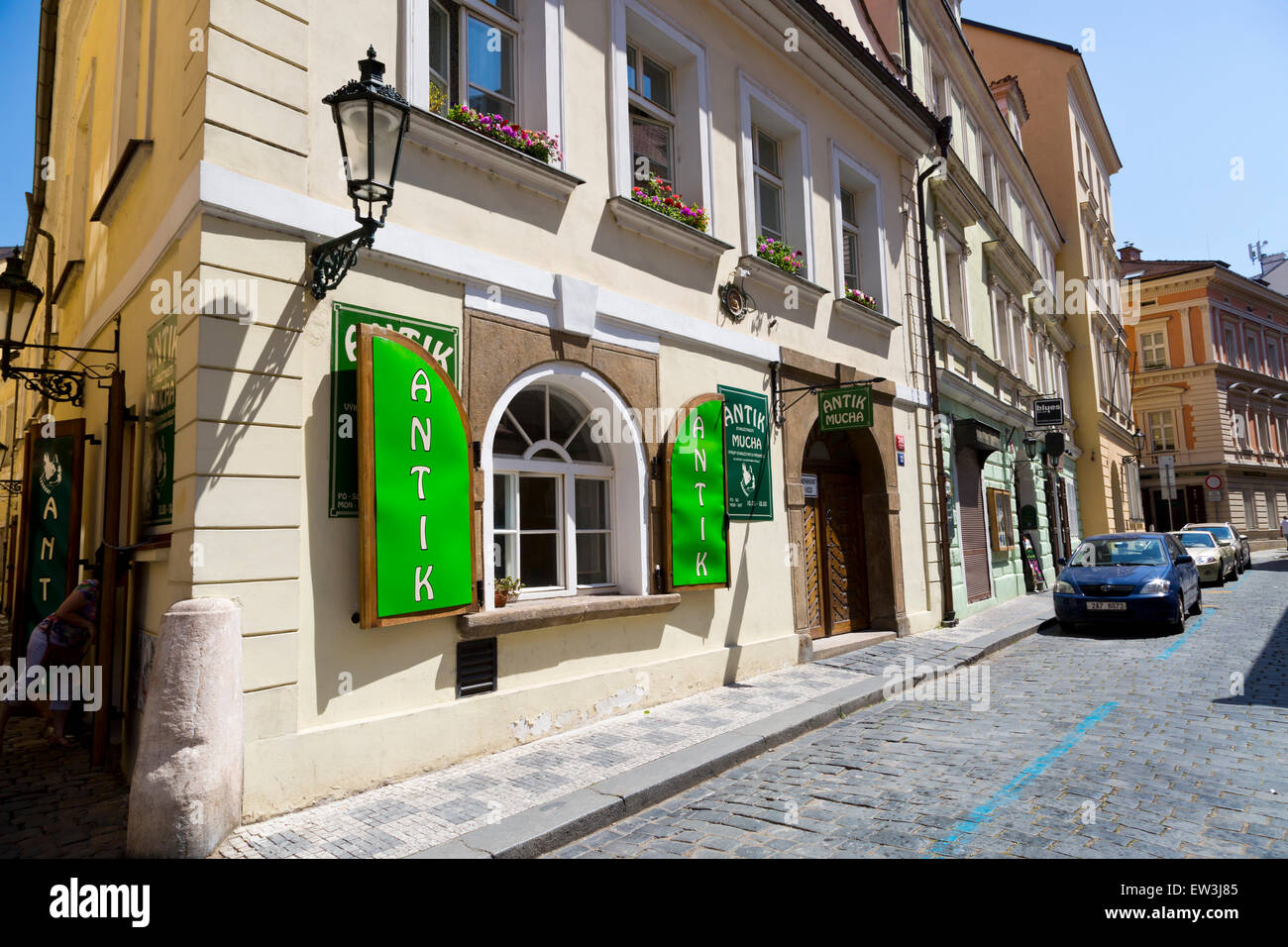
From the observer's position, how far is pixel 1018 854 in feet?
12.6

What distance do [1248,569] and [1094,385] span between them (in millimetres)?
7154

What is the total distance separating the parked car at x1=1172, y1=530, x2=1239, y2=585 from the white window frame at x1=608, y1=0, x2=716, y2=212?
1585cm

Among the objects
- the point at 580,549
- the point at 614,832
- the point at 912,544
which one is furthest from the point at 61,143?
the point at 912,544

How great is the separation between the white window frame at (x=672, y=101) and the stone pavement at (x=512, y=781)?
4740mm

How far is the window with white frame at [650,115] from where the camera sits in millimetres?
8273

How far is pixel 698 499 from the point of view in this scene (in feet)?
26.0

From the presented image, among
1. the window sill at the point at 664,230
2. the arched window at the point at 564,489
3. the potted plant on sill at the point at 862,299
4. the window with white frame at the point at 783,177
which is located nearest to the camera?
the arched window at the point at 564,489

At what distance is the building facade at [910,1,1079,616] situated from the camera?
14469 mm

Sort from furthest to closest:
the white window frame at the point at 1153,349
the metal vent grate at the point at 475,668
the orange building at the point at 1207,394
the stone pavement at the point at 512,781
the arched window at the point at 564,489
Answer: the white window frame at the point at 1153,349 < the orange building at the point at 1207,394 < the arched window at the point at 564,489 < the metal vent grate at the point at 475,668 < the stone pavement at the point at 512,781

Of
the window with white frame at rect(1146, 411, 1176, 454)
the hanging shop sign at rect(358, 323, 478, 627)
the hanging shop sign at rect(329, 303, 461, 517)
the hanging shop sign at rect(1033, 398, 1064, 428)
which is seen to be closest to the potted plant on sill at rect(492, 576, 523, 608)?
the hanging shop sign at rect(358, 323, 478, 627)

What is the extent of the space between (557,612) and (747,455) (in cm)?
337

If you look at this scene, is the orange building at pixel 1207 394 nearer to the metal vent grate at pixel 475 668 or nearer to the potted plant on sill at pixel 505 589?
the potted plant on sill at pixel 505 589

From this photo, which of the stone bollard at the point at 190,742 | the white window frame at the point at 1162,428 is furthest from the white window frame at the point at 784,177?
the white window frame at the point at 1162,428

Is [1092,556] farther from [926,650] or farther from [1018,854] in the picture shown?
[1018,854]
